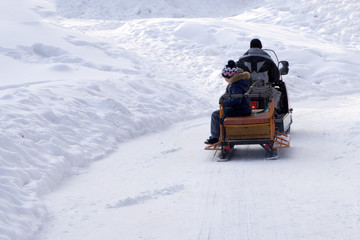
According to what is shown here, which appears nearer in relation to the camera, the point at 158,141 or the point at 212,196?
the point at 212,196

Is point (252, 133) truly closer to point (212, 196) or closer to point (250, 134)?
point (250, 134)

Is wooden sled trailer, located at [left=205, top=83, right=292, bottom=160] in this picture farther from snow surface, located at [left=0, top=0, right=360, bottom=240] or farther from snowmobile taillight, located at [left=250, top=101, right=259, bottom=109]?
snowmobile taillight, located at [left=250, top=101, right=259, bottom=109]

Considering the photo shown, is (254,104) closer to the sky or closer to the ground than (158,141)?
closer to the sky

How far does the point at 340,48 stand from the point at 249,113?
15472 millimetres

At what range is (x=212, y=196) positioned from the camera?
264 inches

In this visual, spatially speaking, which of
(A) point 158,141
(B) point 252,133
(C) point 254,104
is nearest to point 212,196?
(B) point 252,133

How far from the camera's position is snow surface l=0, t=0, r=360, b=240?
5836 mm

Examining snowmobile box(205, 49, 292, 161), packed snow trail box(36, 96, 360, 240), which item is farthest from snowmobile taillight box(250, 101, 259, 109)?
packed snow trail box(36, 96, 360, 240)

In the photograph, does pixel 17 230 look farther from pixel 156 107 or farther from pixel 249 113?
pixel 156 107

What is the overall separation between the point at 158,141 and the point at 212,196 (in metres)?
→ 4.54

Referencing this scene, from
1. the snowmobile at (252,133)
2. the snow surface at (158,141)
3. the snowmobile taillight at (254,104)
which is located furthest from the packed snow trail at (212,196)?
the snowmobile taillight at (254,104)

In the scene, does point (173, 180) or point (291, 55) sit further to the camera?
point (291, 55)

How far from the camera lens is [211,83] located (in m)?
18.6

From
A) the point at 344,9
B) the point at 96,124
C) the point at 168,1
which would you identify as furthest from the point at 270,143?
the point at 168,1
